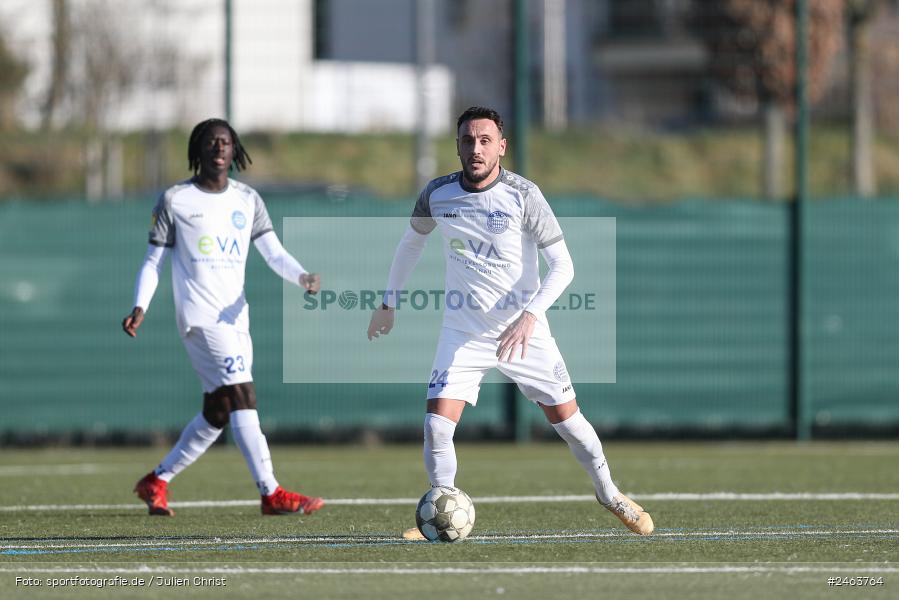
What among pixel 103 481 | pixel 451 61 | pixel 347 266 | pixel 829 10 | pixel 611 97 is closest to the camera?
pixel 103 481

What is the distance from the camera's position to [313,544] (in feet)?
25.9

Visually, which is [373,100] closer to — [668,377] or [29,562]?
[668,377]

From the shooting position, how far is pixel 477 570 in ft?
22.6

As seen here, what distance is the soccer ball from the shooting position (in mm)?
7766

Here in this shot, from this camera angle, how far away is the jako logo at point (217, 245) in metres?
9.54

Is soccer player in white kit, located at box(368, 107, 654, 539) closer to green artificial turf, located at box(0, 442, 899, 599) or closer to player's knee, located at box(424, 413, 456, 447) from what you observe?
player's knee, located at box(424, 413, 456, 447)

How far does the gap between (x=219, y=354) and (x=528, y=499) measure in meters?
2.17

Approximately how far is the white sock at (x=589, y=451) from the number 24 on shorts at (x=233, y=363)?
225cm

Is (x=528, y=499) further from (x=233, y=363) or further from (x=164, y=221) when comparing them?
(x=164, y=221)

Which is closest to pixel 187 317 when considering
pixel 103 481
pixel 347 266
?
pixel 103 481

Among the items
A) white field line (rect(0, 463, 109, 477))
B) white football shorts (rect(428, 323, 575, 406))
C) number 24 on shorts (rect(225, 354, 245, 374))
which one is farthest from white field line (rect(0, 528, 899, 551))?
white field line (rect(0, 463, 109, 477))

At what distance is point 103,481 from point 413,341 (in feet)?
14.3

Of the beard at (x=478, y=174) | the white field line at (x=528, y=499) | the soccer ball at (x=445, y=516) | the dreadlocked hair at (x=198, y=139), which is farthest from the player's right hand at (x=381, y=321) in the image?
the white field line at (x=528, y=499)

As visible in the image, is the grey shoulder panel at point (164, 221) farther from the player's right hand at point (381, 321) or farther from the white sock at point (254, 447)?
the player's right hand at point (381, 321)
